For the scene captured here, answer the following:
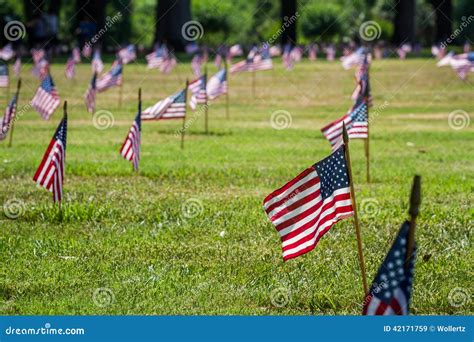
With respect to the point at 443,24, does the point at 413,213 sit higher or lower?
lower

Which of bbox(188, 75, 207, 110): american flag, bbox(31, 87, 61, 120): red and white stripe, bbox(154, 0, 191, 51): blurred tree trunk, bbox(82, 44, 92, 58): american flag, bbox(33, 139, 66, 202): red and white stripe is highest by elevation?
bbox(154, 0, 191, 51): blurred tree trunk

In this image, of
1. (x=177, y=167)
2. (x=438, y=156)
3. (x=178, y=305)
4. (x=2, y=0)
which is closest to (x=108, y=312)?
(x=178, y=305)

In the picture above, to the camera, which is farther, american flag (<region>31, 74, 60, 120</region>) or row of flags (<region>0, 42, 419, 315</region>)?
american flag (<region>31, 74, 60, 120</region>)

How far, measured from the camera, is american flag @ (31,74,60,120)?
69.7 ft

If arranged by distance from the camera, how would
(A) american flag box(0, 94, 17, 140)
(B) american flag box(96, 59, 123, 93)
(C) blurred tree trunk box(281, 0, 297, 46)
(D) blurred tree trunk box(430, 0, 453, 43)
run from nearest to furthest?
(A) american flag box(0, 94, 17, 140), (B) american flag box(96, 59, 123, 93), (C) blurred tree trunk box(281, 0, 297, 46), (D) blurred tree trunk box(430, 0, 453, 43)

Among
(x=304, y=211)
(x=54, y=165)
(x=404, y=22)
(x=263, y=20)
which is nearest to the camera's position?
(x=304, y=211)

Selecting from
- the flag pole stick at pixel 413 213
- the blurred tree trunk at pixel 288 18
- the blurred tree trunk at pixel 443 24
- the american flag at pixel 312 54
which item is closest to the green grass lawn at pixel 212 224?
the flag pole stick at pixel 413 213

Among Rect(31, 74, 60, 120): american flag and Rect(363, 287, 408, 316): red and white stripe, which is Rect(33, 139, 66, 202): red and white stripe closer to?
Rect(363, 287, 408, 316): red and white stripe

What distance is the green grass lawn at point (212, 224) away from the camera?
999 centimetres

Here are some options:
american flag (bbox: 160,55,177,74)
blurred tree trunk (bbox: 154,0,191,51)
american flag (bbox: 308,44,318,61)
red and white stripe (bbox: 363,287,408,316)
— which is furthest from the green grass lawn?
blurred tree trunk (bbox: 154,0,191,51)

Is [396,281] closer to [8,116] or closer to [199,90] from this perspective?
[8,116]

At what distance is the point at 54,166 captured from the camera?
12469 mm

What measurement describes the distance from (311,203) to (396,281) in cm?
212

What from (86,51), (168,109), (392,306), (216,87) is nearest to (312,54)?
(86,51)
